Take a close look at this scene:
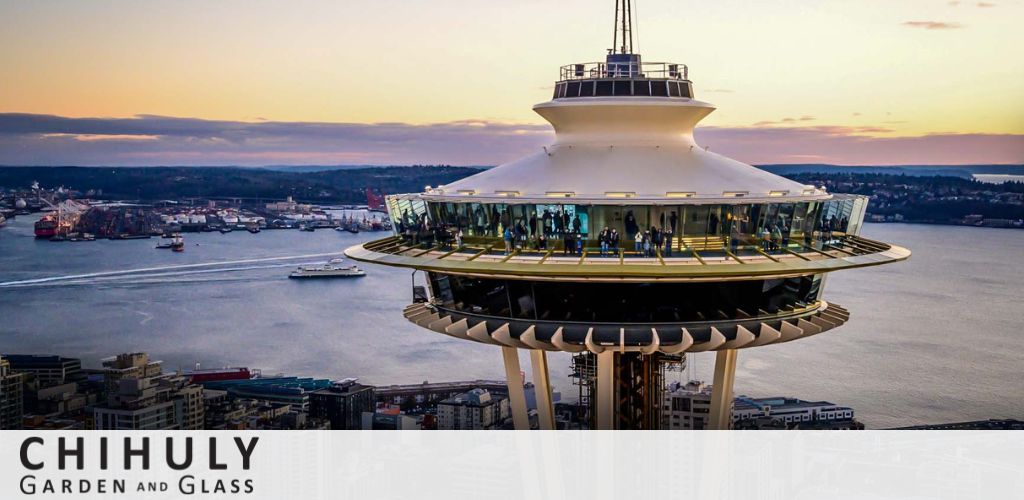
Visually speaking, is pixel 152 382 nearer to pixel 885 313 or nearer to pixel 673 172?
pixel 885 313

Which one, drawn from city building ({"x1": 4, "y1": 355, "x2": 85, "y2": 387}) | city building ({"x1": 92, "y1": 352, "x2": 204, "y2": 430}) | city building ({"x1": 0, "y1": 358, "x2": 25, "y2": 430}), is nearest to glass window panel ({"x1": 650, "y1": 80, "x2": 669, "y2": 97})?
city building ({"x1": 92, "y1": 352, "x2": 204, "y2": 430})

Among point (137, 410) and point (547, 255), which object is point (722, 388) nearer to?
point (547, 255)

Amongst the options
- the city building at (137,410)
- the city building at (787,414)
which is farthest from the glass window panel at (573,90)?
the city building at (137,410)
